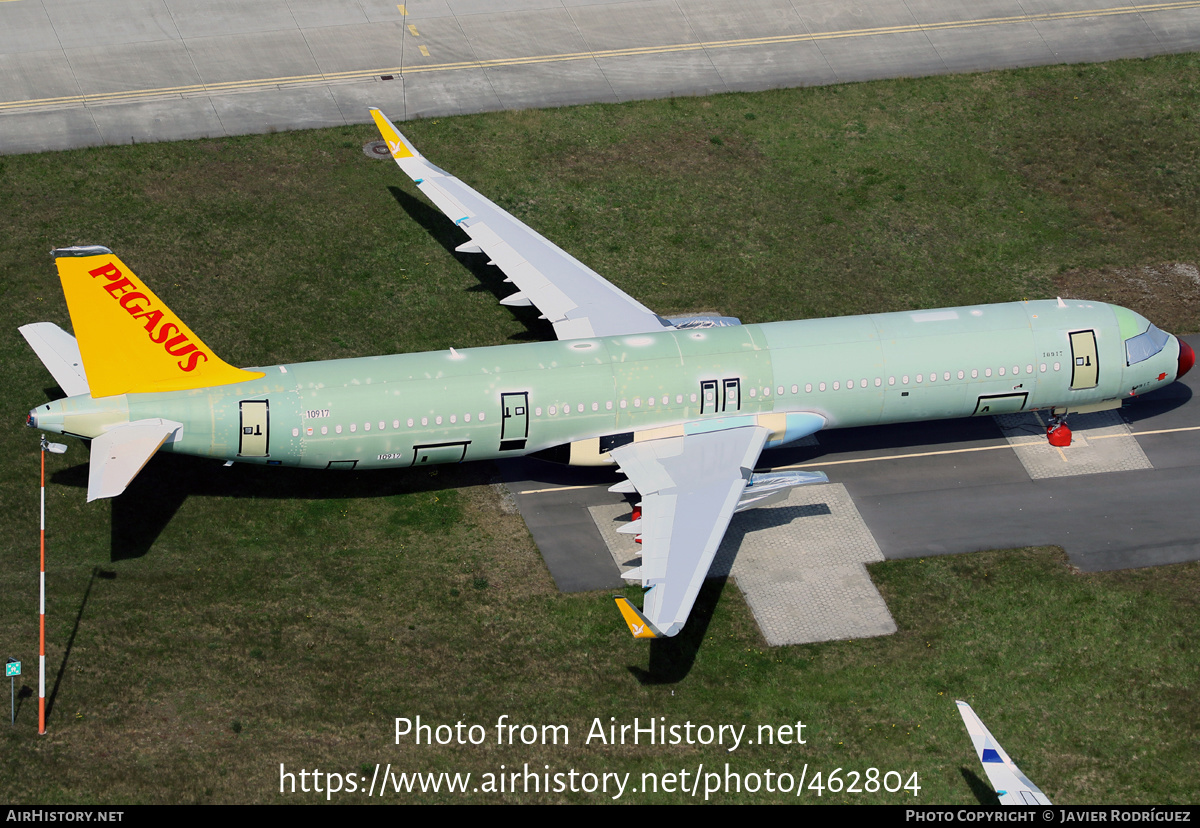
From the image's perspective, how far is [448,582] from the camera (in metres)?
46.9

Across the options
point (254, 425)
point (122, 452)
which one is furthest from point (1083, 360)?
point (122, 452)

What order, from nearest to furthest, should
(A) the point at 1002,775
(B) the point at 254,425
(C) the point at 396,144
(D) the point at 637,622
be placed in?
(A) the point at 1002,775, (D) the point at 637,622, (B) the point at 254,425, (C) the point at 396,144

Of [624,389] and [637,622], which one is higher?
[624,389]

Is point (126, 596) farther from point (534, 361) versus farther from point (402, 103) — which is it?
point (402, 103)

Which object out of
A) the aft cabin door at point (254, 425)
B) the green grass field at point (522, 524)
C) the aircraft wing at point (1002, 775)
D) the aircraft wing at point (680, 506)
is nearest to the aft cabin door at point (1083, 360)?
the green grass field at point (522, 524)

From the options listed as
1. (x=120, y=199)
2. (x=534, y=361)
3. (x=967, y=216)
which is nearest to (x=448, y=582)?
(x=534, y=361)

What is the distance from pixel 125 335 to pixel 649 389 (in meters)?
18.1

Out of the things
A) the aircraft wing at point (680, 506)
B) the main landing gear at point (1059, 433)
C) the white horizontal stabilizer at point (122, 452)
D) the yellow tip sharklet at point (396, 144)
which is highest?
the yellow tip sharklet at point (396, 144)

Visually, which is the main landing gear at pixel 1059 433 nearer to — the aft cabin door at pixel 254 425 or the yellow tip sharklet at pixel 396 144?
the yellow tip sharklet at pixel 396 144

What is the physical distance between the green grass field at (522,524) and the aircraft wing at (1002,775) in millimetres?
4575

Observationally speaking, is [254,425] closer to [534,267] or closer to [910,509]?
[534,267]

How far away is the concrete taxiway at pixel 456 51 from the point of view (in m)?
66.1

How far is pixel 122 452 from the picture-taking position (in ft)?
143

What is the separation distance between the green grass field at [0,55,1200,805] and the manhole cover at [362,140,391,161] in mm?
993
